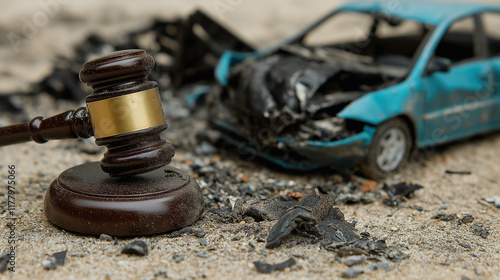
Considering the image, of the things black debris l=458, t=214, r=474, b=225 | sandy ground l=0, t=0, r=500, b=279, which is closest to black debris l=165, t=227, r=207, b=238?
sandy ground l=0, t=0, r=500, b=279

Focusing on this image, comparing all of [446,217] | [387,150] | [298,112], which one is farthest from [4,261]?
[387,150]

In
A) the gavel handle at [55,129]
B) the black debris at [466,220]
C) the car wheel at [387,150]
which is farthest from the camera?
the car wheel at [387,150]

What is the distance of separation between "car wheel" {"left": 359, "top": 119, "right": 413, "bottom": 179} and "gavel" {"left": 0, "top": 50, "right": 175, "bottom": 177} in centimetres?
199

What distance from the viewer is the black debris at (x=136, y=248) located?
9.31 feet

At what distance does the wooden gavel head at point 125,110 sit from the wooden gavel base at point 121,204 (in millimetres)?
146

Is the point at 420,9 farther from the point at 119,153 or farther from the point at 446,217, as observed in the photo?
the point at 119,153

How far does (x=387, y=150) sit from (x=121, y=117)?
8.50 ft

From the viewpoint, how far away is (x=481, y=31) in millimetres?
5398

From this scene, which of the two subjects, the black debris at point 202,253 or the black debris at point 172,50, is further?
the black debris at point 172,50

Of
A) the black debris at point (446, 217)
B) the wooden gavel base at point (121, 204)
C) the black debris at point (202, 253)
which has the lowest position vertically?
the black debris at point (446, 217)

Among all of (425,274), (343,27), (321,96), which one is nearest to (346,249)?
(425,274)

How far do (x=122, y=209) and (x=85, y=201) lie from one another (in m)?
0.24

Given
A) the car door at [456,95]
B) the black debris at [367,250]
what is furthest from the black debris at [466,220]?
the car door at [456,95]

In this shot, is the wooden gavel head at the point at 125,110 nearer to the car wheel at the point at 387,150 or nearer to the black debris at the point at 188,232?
the black debris at the point at 188,232
